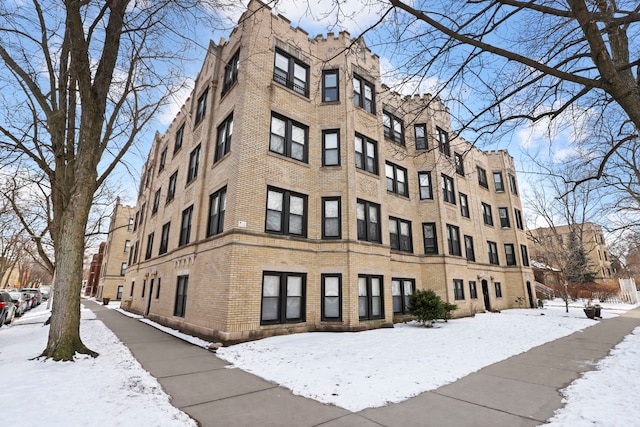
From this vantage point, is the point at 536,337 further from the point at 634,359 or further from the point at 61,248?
the point at 61,248

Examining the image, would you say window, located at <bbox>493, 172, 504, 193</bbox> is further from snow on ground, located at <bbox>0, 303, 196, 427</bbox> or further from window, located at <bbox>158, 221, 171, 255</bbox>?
snow on ground, located at <bbox>0, 303, 196, 427</bbox>

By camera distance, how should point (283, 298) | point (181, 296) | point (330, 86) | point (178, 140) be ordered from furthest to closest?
point (178, 140), point (330, 86), point (181, 296), point (283, 298)

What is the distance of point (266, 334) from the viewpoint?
398 inches

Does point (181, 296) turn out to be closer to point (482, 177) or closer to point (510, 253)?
point (482, 177)

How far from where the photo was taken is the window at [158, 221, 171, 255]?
17.1 m

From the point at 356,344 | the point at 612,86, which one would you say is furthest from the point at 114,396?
the point at 612,86

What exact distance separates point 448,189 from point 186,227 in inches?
628

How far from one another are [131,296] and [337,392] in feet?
78.4

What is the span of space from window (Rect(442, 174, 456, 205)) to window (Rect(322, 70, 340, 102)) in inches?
360

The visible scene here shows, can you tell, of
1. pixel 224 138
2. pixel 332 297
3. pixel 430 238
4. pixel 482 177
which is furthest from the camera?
pixel 482 177

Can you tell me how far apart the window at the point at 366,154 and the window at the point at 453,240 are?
7096 mm

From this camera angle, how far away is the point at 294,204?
1227cm

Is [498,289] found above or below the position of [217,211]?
below

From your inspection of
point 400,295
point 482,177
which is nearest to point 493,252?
point 482,177
